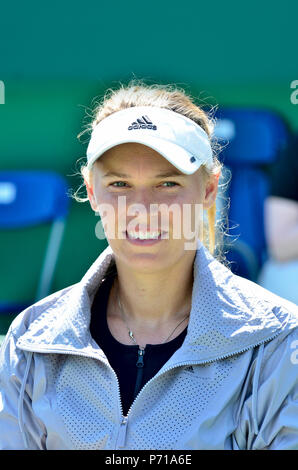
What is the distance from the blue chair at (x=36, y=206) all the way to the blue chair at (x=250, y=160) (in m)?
0.76

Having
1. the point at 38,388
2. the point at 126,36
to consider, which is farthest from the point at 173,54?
the point at 38,388

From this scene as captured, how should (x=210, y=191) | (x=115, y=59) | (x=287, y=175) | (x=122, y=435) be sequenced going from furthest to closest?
(x=115, y=59), (x=287, y=175), (x=210, y=191), (x=122, y=435)

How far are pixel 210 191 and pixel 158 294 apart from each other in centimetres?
25

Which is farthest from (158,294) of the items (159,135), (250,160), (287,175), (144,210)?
(250,160)

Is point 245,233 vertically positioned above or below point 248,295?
above

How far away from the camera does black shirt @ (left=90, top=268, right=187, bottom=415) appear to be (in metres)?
1.40

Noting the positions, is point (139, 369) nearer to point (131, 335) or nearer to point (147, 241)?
point (131, 335)

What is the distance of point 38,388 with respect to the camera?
4.57 feet

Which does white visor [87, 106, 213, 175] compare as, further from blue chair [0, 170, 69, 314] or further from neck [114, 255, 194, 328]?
blue chair [0, 170, 69, 314]

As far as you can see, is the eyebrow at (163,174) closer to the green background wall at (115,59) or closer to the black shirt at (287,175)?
the black shirt at (287,175)

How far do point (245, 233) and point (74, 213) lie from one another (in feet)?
2.60

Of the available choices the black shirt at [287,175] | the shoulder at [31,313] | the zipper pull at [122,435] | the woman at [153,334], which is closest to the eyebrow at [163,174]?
the woman at [153,334]

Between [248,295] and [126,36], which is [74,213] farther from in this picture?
[248,295]

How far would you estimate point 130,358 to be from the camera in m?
1.44
